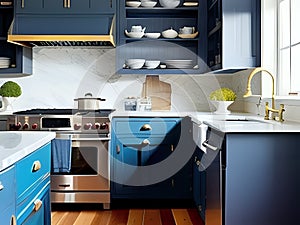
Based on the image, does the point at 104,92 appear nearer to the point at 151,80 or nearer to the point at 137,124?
the point at 151,80

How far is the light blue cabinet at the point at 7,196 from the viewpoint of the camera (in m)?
1.25

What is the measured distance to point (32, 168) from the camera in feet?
5.40

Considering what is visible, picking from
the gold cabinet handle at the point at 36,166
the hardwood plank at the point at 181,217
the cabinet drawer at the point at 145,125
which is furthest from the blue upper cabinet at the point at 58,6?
the gold cabinet handle at the point at 36,166

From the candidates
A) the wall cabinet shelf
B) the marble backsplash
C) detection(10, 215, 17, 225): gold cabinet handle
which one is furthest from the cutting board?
detection(10, 215, 17, 225): gold cabinet handle

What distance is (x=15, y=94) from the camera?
13.7ft

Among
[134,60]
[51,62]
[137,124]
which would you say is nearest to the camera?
[137,124]

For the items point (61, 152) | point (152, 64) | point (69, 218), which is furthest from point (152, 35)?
point (69, 218)

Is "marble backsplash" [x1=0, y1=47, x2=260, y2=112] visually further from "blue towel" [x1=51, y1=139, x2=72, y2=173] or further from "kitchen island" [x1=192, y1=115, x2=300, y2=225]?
"kitchen island" [x1=192, y1=115, x2=300, y2=225]

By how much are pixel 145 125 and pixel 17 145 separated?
88.0 inches

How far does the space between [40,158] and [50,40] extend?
2302 millimetres

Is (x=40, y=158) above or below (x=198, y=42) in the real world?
below

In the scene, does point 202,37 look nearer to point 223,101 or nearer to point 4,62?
point 223,101

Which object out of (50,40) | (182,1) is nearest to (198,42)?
(182,1)

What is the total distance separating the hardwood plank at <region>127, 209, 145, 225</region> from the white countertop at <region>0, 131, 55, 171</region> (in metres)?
1.60
